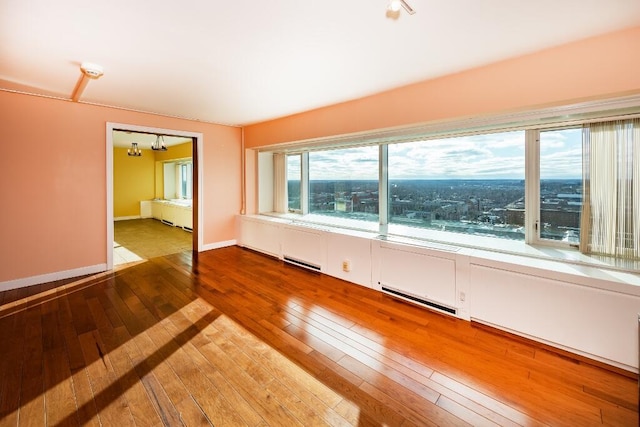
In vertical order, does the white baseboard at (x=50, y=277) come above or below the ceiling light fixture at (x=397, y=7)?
below

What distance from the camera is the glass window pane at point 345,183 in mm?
4184

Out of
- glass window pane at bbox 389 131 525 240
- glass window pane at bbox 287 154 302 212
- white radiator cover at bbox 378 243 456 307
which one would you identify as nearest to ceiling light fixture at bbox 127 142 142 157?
glass window pane at bbox 287 154 302 212

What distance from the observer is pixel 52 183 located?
150 inches

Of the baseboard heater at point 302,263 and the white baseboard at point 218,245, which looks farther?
→ the white baseboard at point 218,245

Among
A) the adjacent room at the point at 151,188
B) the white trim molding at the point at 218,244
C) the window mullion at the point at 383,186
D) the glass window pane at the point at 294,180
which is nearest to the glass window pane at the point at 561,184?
the window mullion at the point at 383,186

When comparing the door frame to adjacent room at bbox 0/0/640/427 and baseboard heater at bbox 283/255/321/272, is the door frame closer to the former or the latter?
adjacent room at bbox 0/0/640/427

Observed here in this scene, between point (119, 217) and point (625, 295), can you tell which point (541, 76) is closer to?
point (625, 295)

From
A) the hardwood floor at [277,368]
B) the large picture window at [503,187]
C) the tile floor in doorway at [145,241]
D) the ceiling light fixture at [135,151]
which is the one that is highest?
the ceiling light fixture at [135,151]

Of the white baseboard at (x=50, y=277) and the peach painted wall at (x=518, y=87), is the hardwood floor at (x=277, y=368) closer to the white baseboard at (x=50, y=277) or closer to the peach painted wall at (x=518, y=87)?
the white baseboard at (x=50, y=277)

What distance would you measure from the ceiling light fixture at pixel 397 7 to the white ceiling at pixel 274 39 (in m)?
0.04

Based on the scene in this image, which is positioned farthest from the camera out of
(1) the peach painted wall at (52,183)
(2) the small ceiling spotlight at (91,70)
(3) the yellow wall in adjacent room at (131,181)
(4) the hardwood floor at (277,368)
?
(3) the yellow wall in adjacent room at (131,181)

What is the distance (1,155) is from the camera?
11.3 feet

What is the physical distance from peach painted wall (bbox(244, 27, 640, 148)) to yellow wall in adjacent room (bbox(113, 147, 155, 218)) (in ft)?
28.8

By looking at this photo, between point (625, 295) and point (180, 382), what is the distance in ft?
10.4
